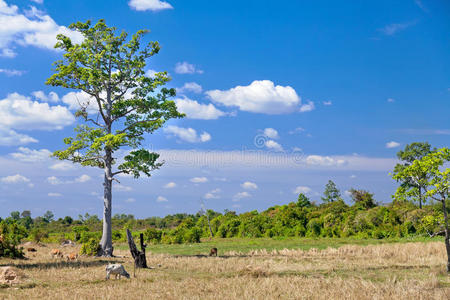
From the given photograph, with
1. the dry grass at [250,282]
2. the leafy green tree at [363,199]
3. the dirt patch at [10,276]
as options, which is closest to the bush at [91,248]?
the dry grass at [250,282]

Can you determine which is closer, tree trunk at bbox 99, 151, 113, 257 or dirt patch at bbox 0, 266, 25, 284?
dirt patch at bbox 0, 266, 25, 284

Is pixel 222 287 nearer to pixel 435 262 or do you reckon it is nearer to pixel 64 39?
pixel 435 262

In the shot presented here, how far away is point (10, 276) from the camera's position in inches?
560

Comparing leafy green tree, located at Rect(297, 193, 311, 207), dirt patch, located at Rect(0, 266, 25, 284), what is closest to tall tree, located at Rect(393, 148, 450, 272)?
dirt patch, located at Rect(0, 266, 25, 284)

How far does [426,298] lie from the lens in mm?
10922

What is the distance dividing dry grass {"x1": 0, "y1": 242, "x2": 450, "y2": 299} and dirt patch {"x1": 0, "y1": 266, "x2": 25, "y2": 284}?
462 mm

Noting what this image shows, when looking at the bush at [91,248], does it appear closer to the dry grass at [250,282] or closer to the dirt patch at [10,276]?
the dry grass at [250,282]

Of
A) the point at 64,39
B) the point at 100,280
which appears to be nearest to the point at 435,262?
the point at 100,280

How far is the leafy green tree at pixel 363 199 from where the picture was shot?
52.7 metres

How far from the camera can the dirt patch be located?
14008mm

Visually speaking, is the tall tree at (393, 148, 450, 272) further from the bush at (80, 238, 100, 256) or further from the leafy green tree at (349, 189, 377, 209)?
the leafy green tree at (349, 189, 377, 209)

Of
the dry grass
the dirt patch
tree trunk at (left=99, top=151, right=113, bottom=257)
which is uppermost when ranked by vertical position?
tree trunk at (left=99, top=151, right=113, bottom=257)

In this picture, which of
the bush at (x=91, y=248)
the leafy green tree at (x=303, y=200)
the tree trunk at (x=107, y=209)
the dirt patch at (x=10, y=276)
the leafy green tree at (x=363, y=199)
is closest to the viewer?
the dirt patch at (x=10, y=276)

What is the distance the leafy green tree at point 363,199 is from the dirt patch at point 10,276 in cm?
4345
